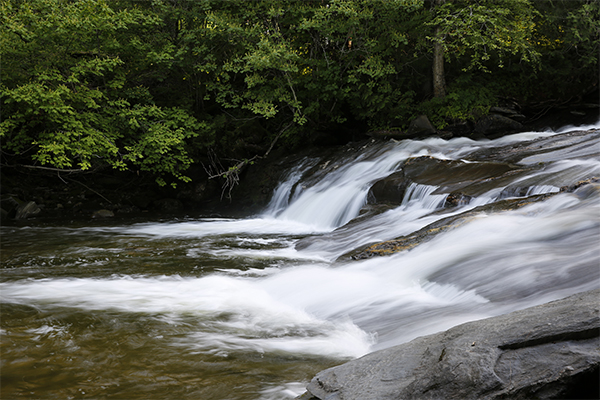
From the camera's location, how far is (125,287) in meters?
5.13

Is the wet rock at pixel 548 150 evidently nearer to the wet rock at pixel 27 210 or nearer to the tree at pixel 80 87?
the tree at pixel 80 87

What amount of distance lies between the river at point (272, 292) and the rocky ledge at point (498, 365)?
660 millimetres

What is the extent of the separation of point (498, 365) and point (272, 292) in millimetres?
3114

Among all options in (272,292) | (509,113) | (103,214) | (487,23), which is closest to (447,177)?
(272,292)

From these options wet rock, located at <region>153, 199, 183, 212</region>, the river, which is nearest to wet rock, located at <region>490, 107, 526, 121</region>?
the river

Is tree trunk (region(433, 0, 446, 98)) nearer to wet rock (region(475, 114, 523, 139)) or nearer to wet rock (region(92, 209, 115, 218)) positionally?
wet rock (region(475, 114, 523, 139))

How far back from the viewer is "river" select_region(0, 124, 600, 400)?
3111 millimetres

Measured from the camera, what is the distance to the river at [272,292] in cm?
311

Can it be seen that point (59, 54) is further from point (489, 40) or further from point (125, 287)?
point (489, 40)

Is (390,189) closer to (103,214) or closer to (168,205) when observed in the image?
(168,205)

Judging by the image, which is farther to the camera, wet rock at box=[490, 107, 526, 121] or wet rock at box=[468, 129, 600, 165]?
wet rock at box=[490, 107, 526, 121]

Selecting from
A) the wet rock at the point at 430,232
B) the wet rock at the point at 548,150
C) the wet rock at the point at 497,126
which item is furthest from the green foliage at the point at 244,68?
the wet rock at the point at 430,232

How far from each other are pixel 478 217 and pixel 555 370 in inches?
147

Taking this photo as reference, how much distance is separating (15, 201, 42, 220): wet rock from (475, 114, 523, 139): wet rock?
39.2 feet
